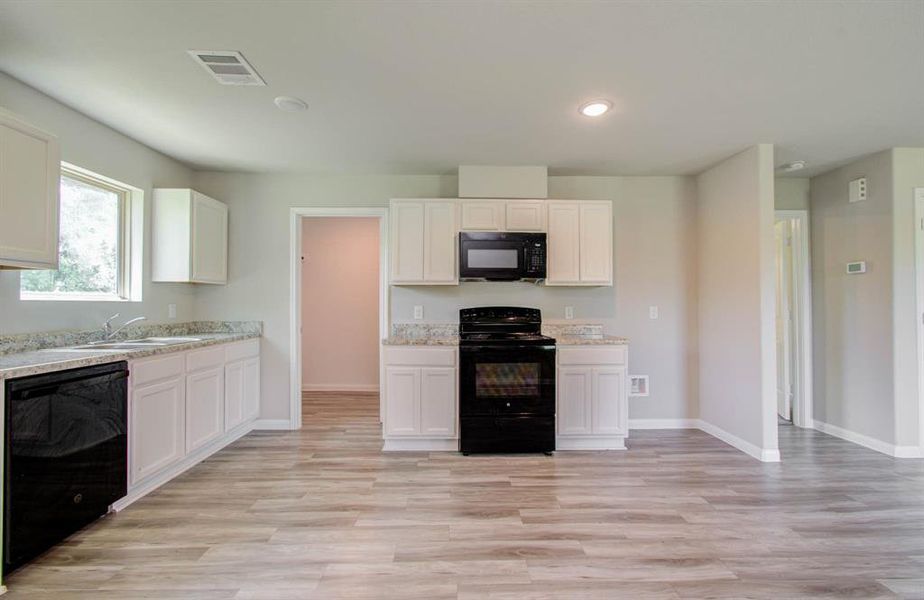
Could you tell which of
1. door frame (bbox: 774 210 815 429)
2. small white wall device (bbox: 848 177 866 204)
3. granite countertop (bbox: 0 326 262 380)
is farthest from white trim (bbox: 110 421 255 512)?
small white wall device (bbox: 848 177 866 204)

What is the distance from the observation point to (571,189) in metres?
4.04

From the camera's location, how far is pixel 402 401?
3385 millimetres

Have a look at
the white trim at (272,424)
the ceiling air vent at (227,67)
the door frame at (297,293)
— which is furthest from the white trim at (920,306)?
the white trim at (272,424)

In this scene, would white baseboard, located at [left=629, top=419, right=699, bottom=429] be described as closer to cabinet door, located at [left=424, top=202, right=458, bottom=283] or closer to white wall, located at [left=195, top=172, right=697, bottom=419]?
white wall, located at [left=195, top=172, right=697, bottom=419]

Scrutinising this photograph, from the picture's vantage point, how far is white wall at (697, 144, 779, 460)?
10.4ft

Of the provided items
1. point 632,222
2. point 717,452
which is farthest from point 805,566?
point 632,222

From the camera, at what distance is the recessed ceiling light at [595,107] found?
253 centimetres

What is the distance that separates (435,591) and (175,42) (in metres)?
2.74

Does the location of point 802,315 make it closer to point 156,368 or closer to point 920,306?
point 920,306

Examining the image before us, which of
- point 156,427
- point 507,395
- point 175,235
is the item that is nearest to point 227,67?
point 175,235

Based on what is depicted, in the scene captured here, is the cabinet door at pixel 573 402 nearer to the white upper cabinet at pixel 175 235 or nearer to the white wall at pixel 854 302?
the white wall at pixel 854 302

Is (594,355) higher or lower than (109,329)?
lower

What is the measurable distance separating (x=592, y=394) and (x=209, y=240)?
3558mm

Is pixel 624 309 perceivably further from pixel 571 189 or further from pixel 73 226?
pixel 73 226
